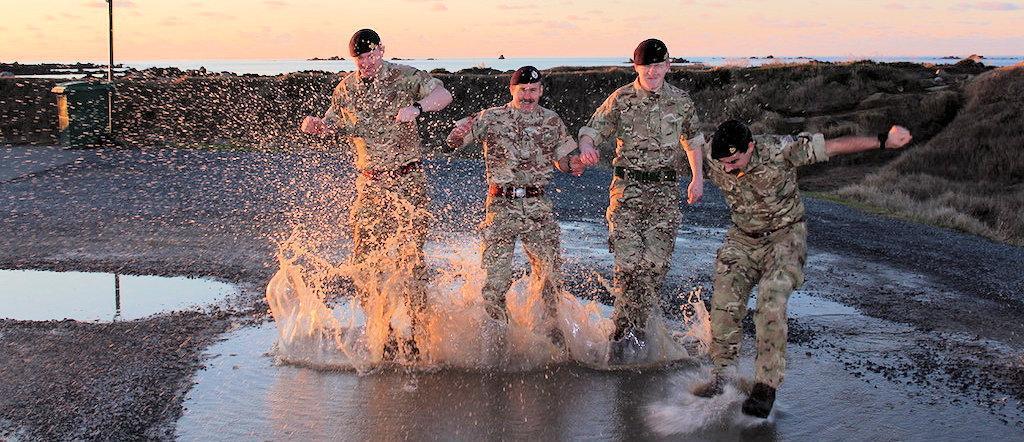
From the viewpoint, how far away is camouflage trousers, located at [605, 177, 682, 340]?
7000 mm

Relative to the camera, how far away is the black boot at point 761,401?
19.2ft

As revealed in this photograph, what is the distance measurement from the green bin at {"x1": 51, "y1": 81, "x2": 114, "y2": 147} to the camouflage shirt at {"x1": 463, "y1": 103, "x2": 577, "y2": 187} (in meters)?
19.0

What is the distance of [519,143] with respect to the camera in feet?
23.0

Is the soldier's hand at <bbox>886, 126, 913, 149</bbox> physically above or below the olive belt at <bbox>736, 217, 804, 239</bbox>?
above

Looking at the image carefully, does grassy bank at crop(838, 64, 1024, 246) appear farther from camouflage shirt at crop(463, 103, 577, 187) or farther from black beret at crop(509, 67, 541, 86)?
black beret at crop(509, 67, 541, 86)

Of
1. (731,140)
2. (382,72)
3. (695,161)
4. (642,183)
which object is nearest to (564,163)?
(642,183)

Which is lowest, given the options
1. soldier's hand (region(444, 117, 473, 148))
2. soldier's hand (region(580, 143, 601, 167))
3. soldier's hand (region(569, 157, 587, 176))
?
soldier's hand (region(569, 157, 587, 176))

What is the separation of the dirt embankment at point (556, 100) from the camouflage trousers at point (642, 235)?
2234cm

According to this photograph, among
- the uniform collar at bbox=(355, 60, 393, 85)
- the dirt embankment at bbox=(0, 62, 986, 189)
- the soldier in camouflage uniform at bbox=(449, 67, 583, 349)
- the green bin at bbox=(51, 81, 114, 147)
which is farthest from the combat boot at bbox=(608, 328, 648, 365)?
the dirt embankment at bbox=(0, 62, 986, 189)

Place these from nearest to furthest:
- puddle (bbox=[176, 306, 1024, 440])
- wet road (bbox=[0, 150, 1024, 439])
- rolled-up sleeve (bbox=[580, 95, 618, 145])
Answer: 1. puddle (bbox=[176, 306, 1024, 440])
2. wet road (bbox=[0, 150, 1024, 439])
3. rolled-up sleeve (bbox=[580, 95, 618, 145])

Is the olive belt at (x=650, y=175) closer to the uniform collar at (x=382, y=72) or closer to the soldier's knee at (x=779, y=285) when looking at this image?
the soldier's knee at (x=779, y=285)

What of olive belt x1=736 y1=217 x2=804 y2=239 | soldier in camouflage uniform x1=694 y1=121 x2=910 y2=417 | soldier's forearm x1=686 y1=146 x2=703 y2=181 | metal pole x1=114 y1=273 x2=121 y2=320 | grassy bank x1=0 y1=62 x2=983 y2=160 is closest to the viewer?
soldier in camouflage uniform x1=694 y1=121 x2=910 y2=417

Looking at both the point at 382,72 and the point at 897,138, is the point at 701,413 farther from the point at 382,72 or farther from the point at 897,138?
the point at 382,72

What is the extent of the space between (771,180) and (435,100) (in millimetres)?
2376
